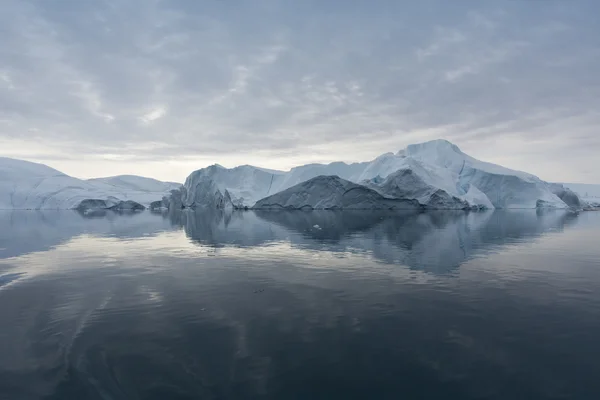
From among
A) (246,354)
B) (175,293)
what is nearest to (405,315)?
(246,354)

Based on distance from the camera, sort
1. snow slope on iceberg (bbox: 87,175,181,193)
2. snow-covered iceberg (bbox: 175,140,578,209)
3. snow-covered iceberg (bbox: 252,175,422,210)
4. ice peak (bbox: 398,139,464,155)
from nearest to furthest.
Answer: snow-covered iceberg (bbox: 175,140,578,209), snow-covered iceberg (bbox: 252,175,422,210), ice peak (bbox: 398,139,464,155), snow slope on iceberg (bbox: 87,175,181,193)

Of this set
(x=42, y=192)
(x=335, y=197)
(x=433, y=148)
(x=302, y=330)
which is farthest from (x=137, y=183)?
(x=302, y=330)

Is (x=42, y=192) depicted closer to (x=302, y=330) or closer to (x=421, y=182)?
(x=421, y=182)

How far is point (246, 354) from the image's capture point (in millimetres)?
6082

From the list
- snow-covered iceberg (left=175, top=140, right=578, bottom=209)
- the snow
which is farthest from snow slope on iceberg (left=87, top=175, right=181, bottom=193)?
snow-covered iceberg (left=175, top=140, right=578, bottom=209)

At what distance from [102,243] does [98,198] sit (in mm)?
76971

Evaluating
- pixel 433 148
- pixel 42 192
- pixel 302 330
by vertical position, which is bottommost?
pixel 302 330

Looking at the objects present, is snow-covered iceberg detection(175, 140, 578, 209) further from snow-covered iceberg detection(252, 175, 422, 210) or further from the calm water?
the calm water

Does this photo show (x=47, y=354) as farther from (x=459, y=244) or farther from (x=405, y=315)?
(x=459, y=244)

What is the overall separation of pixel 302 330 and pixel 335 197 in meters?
54.9

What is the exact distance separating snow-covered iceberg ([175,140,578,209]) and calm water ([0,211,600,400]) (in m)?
45.9

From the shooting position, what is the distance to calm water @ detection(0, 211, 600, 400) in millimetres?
5156

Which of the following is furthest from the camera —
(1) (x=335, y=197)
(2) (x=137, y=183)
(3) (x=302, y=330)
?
(2) (x=137, y=183)

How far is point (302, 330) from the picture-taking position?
7.14 metres
